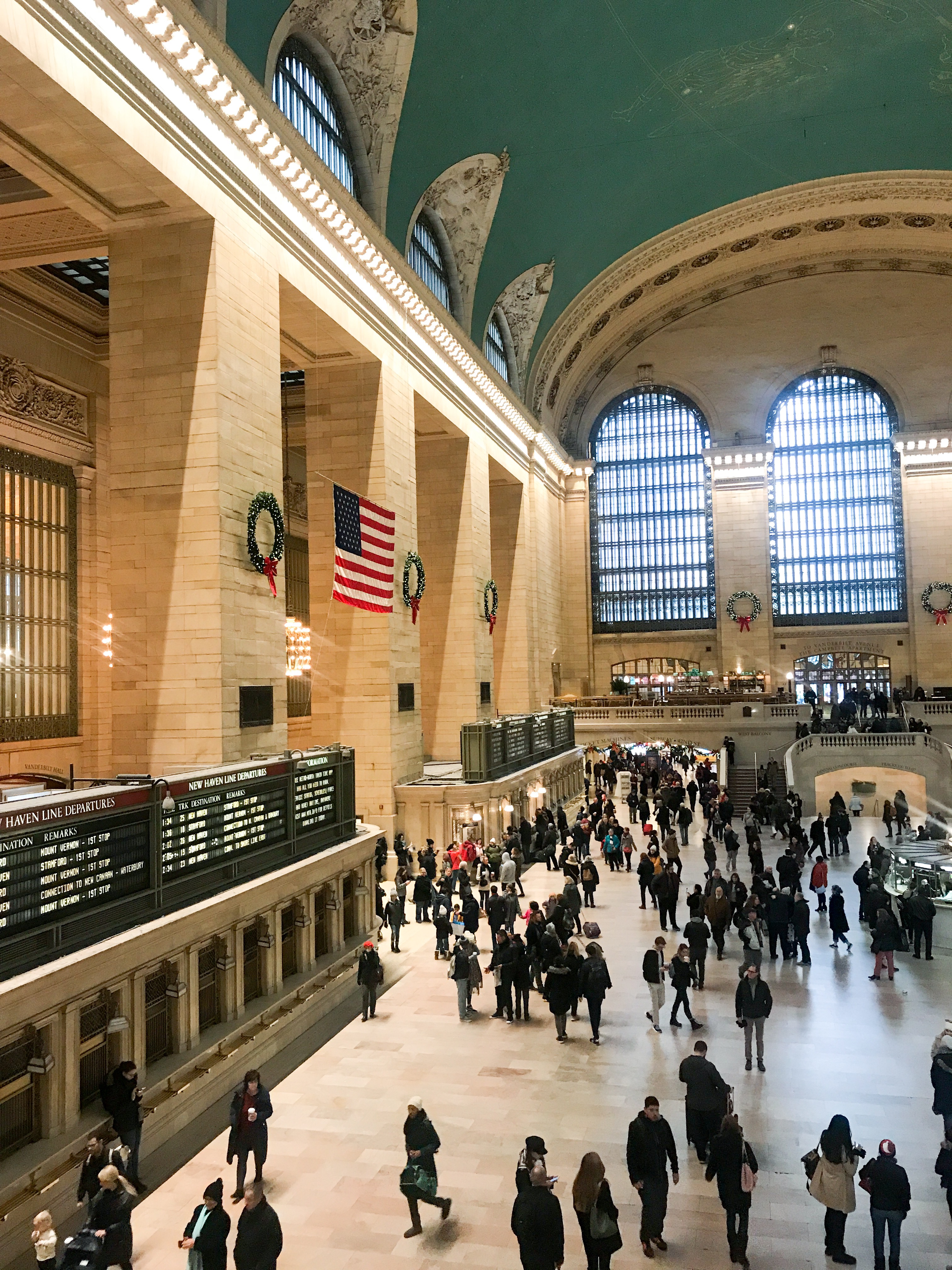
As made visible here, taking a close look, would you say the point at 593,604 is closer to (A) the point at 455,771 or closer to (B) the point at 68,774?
(A) the point at 455,771

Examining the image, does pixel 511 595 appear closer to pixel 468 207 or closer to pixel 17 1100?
pixel 468 207

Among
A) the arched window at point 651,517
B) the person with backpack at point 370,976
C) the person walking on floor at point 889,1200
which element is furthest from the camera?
the arched window at point 651,517

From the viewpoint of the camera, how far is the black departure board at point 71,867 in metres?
7.14

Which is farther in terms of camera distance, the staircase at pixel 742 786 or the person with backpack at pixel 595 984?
the staircase at pixel 742 786

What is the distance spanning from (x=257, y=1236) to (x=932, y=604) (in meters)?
37.3

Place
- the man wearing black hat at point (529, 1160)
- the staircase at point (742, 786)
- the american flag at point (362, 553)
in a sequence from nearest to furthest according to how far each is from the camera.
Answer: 1. the man wearing black hat at point (529, 1160)
2. the american flag at point (362, 553)
3. the staircase at point (742, 786)

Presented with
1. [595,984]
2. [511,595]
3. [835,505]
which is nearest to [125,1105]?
[595,984]

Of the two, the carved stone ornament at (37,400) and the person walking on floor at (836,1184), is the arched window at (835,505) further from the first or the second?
the person walking on floor at (836,1184)

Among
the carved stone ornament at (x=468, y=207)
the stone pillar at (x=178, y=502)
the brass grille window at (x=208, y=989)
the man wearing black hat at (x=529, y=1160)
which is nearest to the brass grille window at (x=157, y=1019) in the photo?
the brass grille window at (x=208, y=989)

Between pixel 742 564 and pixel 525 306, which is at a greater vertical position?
pixel 525 306

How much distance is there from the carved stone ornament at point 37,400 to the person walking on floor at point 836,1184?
16545mm

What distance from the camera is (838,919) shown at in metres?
13.2

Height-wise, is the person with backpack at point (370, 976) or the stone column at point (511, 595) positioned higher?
the stone column at point (511, 595)

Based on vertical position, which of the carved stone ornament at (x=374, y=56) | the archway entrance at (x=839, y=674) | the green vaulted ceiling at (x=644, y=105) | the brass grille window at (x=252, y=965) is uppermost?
the green vaulted ceiling at (x=644, y=105)
